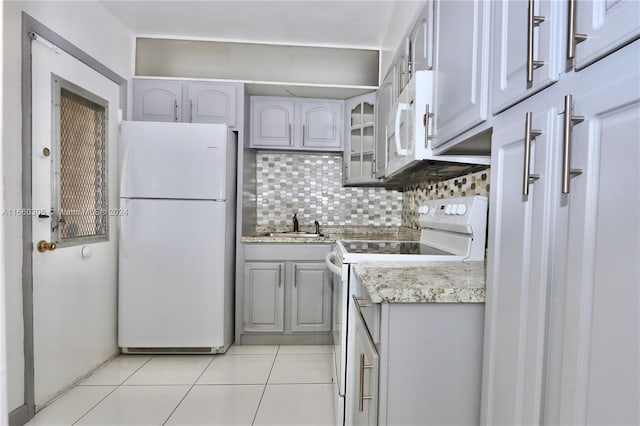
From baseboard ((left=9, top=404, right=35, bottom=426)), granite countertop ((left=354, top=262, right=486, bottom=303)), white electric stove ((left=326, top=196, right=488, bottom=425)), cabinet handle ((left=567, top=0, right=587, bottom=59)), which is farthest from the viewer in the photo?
baseboard ((left=9, top=404, right=35, bottom=426))

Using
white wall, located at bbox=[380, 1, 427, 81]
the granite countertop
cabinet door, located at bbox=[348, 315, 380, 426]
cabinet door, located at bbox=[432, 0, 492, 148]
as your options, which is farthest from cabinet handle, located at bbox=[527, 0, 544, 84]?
white wall, located at bbox=[380, 1, 427, 81]

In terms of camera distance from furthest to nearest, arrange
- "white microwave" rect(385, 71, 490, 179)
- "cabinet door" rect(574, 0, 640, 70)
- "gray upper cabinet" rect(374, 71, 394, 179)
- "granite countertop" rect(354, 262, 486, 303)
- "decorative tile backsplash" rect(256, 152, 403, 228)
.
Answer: "decorative tile backsplash" rect(256, 152, 403, 228), "gray upper cabinet" rect(374, 71, 394, 179), "white microwave" rect(385, 71, 490, 179), "granite countertop" rect(354, 262, 486, 303), "cabinet door" rect(574, 0, 640, 70)

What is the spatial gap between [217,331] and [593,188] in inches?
97.0

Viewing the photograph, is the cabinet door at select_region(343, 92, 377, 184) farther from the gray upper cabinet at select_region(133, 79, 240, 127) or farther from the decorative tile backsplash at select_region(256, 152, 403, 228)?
the gray upper cabinet at select_region(133, 79, 240, 127)

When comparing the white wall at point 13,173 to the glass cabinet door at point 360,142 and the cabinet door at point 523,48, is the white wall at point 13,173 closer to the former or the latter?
the cabinet door at point 523,48

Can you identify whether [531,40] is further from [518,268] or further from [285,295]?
[285,295]

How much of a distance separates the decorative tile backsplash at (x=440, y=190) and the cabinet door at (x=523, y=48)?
0.94 meters

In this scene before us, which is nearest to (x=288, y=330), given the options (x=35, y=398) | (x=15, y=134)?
(x=35, y=398)

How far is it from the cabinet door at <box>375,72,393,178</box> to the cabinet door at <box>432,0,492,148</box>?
3.14ft

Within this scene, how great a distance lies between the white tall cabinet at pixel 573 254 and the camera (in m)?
0.49

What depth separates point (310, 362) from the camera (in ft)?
8.16

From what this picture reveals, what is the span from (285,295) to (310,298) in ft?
0.67

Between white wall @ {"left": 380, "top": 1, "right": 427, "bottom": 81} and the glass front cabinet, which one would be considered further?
the glass front cabinet

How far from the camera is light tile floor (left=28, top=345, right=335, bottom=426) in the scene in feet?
5.89
